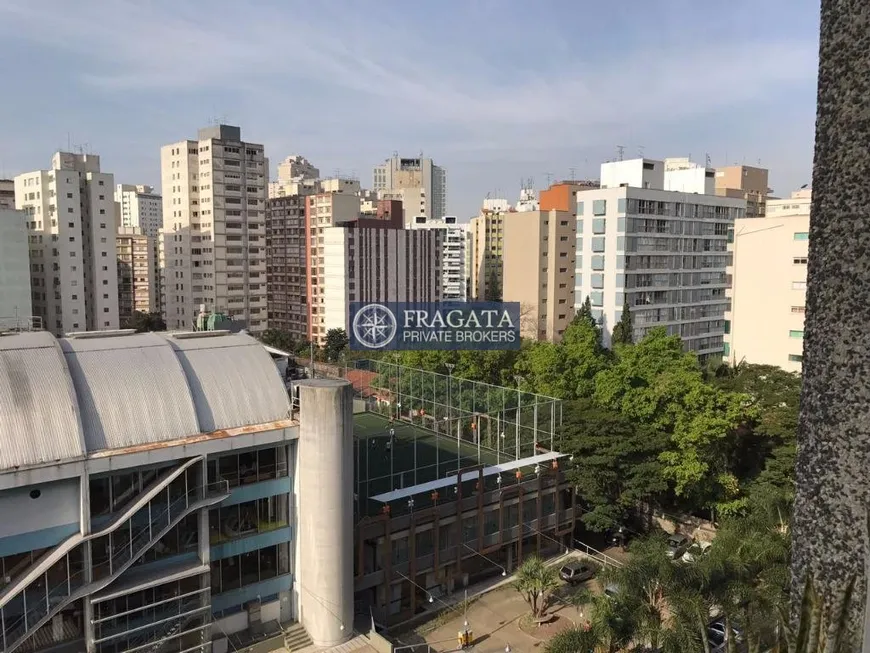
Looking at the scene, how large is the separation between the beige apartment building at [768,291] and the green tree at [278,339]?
31.0 meters

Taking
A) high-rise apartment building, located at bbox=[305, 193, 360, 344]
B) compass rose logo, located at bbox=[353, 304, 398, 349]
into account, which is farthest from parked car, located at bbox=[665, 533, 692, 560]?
high-rise apartment building, located at bbox=[305, 193, 360, 344]

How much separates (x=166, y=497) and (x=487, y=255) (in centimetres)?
6456

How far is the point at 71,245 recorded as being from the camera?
154ft

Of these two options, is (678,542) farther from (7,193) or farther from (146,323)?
(7,193)

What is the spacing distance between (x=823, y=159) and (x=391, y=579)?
15.0m

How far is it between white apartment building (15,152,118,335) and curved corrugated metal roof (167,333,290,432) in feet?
118

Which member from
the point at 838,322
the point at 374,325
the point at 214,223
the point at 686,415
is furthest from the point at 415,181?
the point at 838,322

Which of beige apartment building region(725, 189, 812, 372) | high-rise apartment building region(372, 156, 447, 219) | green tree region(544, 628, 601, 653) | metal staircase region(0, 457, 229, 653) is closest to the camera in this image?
metal staircase region(0, 457, 229, 653)

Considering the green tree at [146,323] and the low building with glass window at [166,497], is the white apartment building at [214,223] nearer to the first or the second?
the green tree at [146,323]

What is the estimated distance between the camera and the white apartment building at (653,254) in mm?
39250

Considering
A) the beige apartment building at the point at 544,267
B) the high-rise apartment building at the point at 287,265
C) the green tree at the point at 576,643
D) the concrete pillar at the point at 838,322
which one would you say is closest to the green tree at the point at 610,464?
the green tree at the point at 576,643

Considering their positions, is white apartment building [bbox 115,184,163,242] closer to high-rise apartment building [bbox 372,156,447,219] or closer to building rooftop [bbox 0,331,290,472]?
high-rise apartment building [bbox 372,156,447,219]

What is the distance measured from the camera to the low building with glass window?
12930mm

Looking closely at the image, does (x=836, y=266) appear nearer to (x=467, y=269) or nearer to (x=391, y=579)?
(x=391, y=579)
